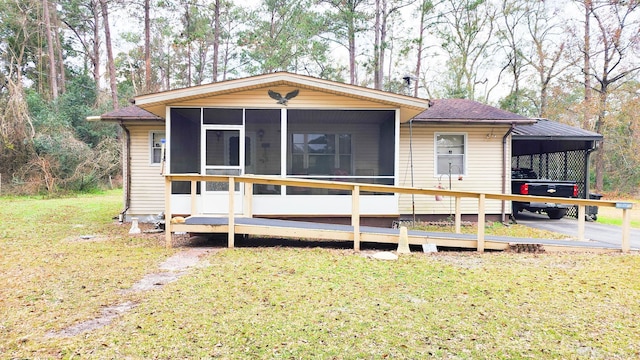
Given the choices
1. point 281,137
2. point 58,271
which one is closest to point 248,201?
point 281,137

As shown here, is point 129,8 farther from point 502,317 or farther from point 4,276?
point 502,317

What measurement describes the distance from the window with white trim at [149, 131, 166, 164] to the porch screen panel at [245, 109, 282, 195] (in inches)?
130

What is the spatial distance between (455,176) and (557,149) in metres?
4.64

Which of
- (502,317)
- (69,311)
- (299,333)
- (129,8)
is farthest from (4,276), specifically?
(129,8)

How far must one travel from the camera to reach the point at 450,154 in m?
9.33

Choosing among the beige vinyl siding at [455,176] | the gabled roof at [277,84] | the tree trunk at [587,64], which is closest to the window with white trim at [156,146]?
the gabled roof at [277,84]

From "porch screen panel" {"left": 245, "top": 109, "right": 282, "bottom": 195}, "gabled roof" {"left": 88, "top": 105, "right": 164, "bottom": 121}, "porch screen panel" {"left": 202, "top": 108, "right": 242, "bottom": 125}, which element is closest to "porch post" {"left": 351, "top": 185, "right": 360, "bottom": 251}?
"porch screen panel" {"left": 245, "top": 109, "right": 282, "bottom": 195}

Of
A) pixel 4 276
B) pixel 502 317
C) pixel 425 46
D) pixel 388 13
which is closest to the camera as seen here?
pixel 502 317

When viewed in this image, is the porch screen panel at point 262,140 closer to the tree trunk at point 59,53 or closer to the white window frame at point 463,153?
the white window frame at point 463,153

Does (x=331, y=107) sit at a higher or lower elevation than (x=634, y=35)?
lower

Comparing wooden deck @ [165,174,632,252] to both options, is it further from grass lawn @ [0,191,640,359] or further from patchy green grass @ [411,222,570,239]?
patchy green grass @ [411,222,570,239]

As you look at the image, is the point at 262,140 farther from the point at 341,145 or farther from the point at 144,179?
the point at 144,179

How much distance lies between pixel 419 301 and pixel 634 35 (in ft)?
74.3

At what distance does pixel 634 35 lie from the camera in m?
17.8
